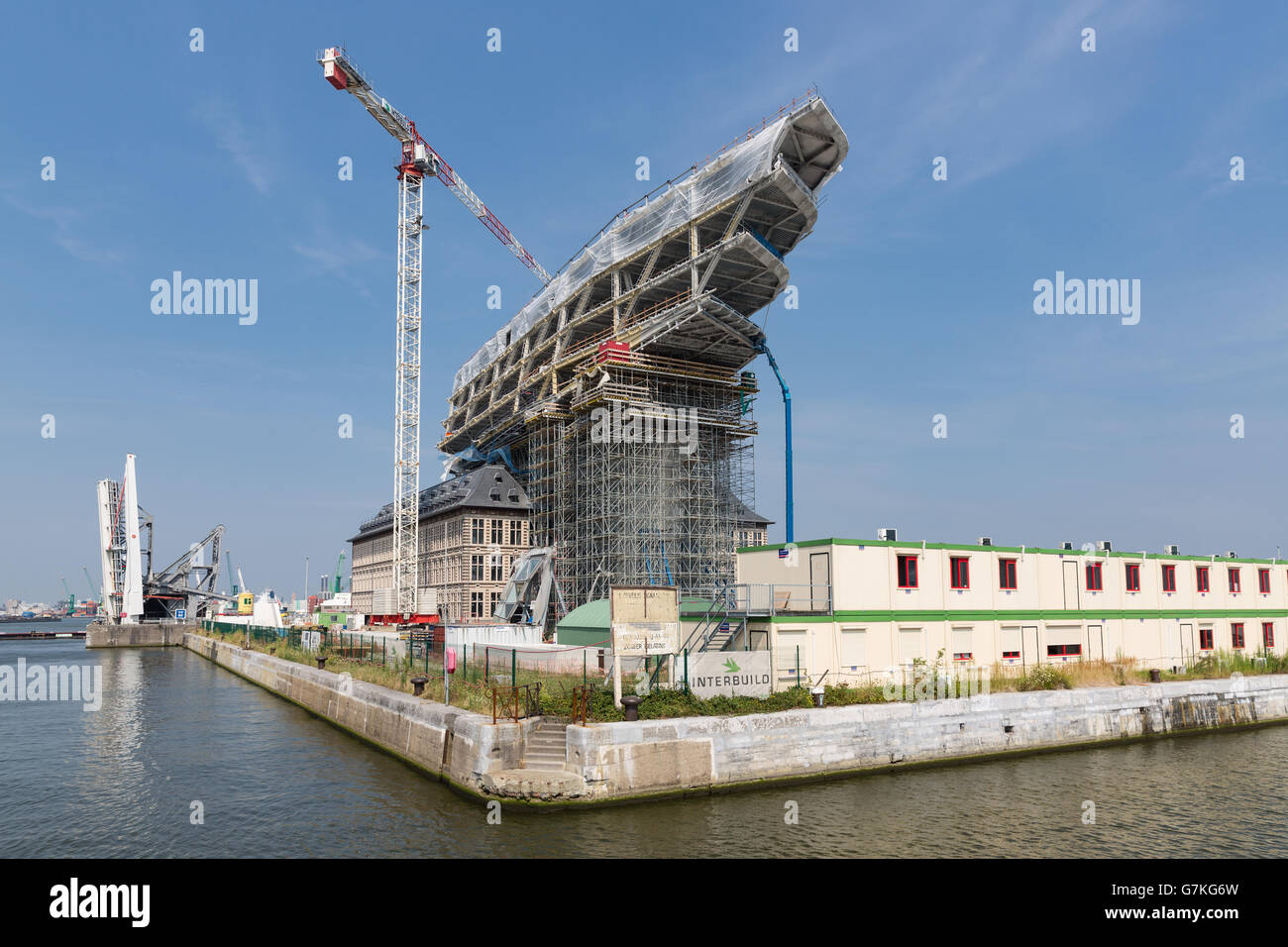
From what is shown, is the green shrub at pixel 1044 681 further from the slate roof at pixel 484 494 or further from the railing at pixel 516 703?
the slate roof at pixel 484 494

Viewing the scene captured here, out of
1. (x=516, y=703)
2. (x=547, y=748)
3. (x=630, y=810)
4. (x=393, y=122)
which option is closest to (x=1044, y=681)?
(x=630, y=810)

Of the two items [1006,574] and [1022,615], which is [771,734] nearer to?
[1006,574]

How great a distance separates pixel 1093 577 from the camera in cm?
3803

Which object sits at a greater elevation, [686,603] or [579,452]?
[579,452]

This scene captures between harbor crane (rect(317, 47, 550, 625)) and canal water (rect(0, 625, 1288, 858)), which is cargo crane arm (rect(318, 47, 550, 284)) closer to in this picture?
harbor crane (rect(317, 47, 550, 625))

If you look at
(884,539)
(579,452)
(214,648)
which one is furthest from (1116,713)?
(214,648)

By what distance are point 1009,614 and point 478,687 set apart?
71.7ft

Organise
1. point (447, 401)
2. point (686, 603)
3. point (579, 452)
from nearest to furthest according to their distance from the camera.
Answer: point (686, 603)
point (579, 452)
point (447, 401)

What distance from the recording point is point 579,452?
225ft

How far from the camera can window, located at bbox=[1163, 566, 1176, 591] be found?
134ft

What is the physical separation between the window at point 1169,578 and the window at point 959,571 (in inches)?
566

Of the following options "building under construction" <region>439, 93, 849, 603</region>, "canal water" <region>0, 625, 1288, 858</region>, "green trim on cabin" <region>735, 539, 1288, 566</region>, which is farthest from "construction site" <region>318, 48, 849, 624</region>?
"canal water" <region>0, 625, 1288, 858</region>

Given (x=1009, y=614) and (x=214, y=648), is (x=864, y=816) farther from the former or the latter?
(x=214, y=648)

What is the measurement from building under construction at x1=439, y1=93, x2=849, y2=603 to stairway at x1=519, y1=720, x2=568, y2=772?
3482 cm
